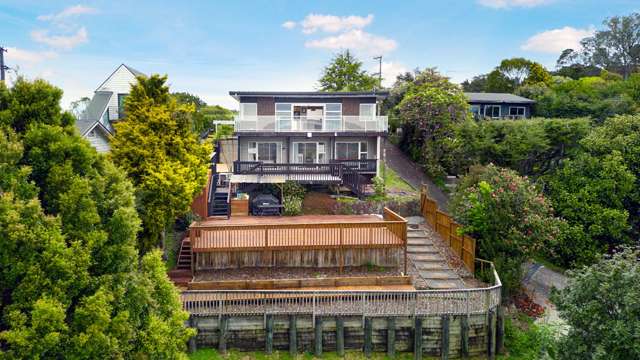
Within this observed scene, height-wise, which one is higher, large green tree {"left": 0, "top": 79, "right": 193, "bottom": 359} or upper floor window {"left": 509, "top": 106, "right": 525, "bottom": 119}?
upper floor window {"left": 509, "top": 106, "right": 525, "bottom": 119}

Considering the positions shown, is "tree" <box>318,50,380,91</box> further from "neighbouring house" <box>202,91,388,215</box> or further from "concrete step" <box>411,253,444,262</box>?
"concrete step" <box>411,253,444,262</box>

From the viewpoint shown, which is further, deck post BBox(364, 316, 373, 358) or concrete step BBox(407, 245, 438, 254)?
concrete step BBox(407, 245, 438, 254)

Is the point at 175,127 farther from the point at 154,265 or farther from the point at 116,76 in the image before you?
the point at 116,76

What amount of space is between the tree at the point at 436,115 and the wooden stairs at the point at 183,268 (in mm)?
17716

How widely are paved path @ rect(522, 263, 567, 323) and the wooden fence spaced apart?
312 centimetres

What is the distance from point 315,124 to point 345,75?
21.1 metres

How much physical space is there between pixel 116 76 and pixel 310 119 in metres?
13.2

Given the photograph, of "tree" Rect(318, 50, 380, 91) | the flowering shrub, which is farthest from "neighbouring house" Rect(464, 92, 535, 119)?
the flowering shrub

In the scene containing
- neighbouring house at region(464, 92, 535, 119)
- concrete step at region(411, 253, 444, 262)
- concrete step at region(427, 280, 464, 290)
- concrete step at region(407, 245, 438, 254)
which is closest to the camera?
concrete step at region(427, 280, 464, 290)

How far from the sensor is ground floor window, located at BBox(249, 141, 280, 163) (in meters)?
23.7

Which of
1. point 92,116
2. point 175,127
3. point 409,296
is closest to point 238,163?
point 175,127

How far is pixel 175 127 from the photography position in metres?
14.0

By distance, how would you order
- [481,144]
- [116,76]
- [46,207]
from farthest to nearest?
[116,76], [481,144], [46,207]

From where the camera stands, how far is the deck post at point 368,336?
1198 cm
